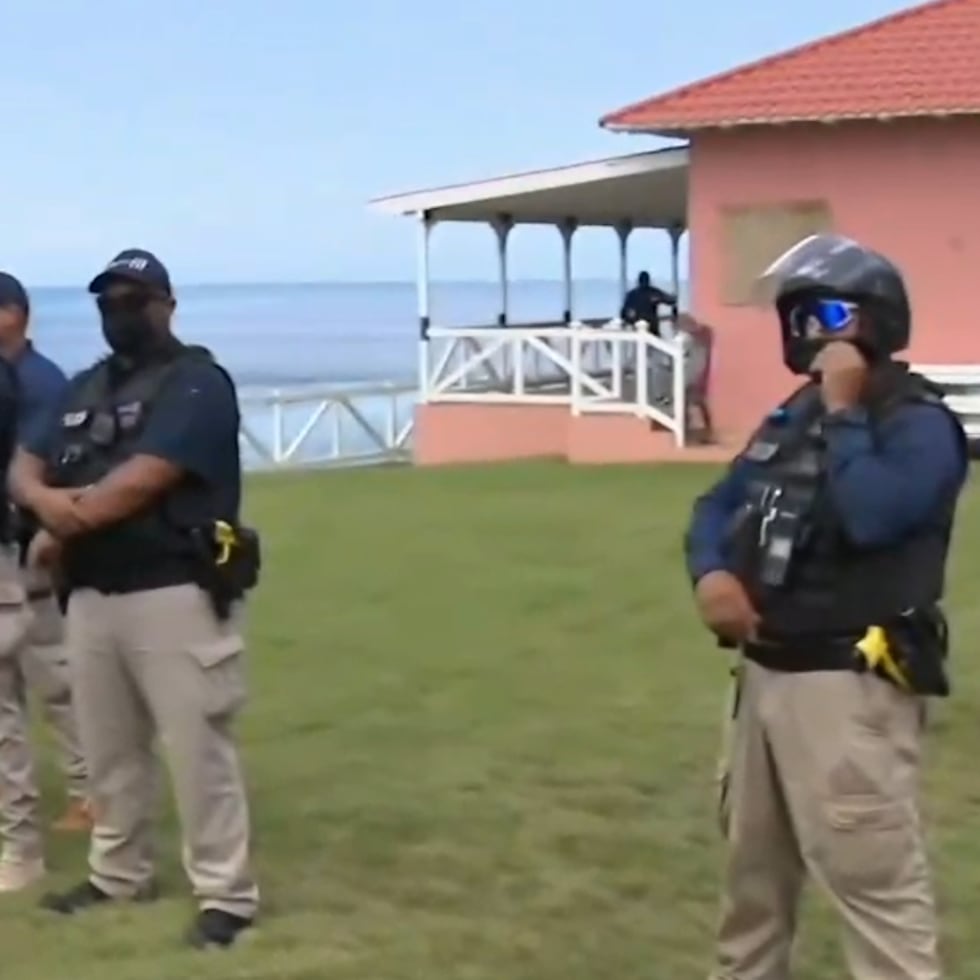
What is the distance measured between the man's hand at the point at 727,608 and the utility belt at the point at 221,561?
1482 millimetres

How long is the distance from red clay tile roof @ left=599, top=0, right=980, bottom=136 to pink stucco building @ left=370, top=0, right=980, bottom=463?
0.02 meters

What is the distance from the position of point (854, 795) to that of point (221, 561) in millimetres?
1783

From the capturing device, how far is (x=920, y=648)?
3953 mm

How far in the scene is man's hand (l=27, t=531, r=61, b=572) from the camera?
518 cm

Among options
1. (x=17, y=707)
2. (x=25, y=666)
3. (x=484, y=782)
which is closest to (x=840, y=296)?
(x=17, y=707)

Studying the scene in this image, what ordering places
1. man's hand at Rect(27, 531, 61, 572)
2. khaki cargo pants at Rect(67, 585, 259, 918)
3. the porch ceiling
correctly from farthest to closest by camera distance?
the porch ceiling, man's hand at Rect(27, 531, 61, 572), khaki cargo pants at Rect(67, 585, 259, 918)

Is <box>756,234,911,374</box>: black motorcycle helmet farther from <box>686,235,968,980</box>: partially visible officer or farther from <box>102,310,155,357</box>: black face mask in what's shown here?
<box>102,310,155,357</box>: black face mask

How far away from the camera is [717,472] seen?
1627 cm

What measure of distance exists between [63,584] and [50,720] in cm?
114

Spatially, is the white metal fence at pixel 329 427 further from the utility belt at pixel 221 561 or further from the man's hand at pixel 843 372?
the man's hand at pixel 843 372

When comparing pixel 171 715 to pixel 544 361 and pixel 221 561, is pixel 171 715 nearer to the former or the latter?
pixel 221 561

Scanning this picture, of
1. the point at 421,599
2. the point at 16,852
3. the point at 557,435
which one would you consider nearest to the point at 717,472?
the point at 557,435

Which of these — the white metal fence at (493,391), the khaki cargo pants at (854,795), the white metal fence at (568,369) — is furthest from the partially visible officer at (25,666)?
the white metal fence at (568,369)

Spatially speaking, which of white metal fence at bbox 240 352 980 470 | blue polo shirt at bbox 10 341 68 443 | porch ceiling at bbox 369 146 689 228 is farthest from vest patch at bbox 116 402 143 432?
porch ceiling at bbox 369 146 689 228
